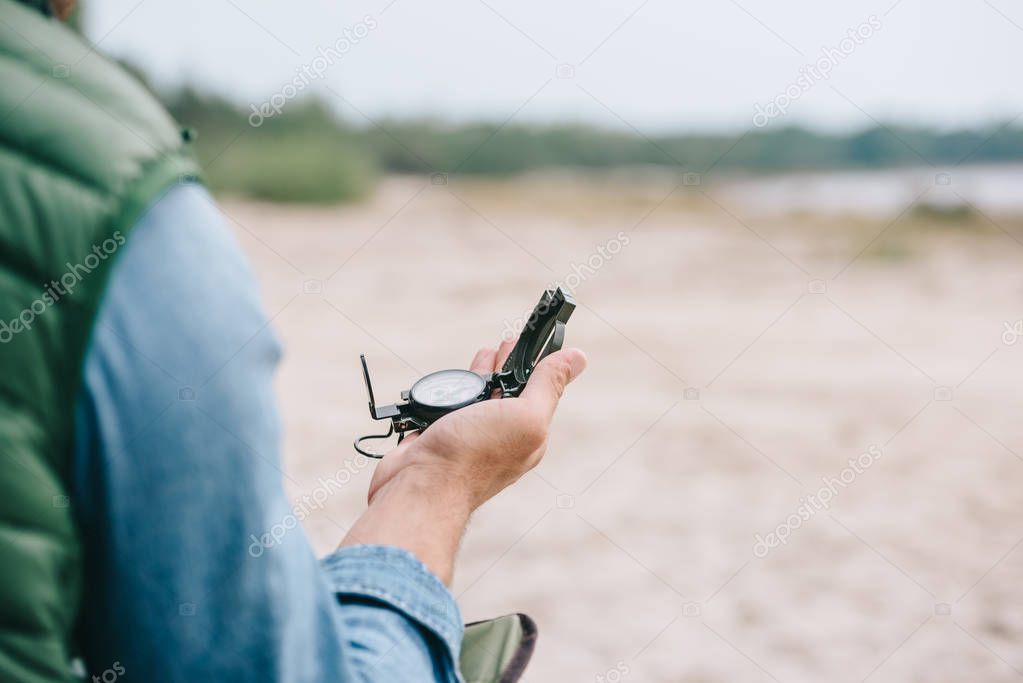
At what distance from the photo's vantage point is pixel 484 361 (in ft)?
6.51

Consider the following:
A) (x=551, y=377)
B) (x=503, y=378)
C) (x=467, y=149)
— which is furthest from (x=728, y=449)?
(x=467, y=149)

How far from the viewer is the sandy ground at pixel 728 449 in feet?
11.8

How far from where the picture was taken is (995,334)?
8266 mm

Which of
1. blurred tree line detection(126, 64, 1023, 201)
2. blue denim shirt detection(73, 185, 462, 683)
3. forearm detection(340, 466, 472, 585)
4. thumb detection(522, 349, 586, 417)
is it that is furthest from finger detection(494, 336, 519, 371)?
blurred tree line detection(126, 64, 1023, 201)

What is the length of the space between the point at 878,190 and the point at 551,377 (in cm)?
2608

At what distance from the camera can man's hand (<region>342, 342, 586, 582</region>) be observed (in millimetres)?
1065

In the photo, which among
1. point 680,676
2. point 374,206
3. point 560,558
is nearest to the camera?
point 680,676

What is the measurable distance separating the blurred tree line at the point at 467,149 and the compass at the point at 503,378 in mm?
9052

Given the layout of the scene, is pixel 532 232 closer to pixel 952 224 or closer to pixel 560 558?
pixel 952 224

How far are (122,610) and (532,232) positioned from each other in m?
14.1

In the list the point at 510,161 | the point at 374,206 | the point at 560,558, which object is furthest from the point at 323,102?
the point at 560,558

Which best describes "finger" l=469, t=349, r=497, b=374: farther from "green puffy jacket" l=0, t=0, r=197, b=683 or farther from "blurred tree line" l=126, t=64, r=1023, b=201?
"blurred tree line" l=126, t=64, r=1023, b=201

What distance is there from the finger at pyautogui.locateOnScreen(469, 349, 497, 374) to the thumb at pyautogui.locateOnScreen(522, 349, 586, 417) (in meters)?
0.38

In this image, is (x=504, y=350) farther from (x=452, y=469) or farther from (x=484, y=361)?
(x=452, y=469)
